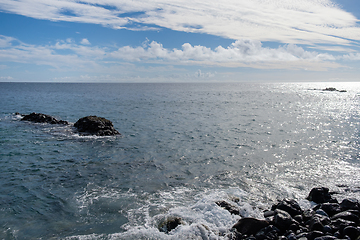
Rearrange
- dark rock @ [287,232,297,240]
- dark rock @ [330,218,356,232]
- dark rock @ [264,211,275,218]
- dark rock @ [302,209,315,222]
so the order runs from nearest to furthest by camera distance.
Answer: dark rock @ [287,232,297,240]
dark rock @ [330,218,356,232]
dark rock @ [302,209,315,222]
dark rock @ [264,211,275,218]

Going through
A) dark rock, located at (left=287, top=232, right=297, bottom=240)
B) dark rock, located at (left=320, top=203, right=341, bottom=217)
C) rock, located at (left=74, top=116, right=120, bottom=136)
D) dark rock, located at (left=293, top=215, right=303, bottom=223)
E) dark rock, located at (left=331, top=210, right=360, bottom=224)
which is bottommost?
dark rock, located at (left=293, top=215, right=303, bottom=223)

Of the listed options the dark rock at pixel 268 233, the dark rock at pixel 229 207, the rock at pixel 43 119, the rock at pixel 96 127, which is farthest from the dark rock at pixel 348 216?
the rock at pixel 43 119

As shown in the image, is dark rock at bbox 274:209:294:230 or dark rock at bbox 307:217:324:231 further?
dark rock at bbox 274:209:294:230

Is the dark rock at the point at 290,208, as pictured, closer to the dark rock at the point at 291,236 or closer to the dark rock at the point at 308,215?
the dark rock at the point at 308,215

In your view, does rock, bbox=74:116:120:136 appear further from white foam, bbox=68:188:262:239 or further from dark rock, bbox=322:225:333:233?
dark rock, bbox=322:225:333:233

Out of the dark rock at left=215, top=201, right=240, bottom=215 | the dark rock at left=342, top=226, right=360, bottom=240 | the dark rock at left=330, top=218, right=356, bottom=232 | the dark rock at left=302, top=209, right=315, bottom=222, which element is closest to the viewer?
the dark rock at left=342, top=226, right=360, bottom=240

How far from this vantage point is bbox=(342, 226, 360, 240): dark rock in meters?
9.53

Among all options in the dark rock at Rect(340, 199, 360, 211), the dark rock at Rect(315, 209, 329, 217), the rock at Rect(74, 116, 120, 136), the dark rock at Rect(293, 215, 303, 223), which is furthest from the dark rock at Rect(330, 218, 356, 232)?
the rock at Rect(74, 116, 120, 136)

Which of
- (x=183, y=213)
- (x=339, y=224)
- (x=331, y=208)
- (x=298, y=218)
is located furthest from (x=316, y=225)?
(x=183, y=213)

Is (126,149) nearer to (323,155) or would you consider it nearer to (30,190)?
(30,190)

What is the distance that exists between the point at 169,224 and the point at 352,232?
791 cm

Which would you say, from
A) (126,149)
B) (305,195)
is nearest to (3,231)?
(126,149)

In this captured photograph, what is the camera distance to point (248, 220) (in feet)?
35.9

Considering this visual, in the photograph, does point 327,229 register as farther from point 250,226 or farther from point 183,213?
point 183,213
